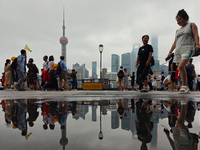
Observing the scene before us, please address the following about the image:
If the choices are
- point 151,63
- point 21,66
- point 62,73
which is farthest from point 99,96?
point 21,66

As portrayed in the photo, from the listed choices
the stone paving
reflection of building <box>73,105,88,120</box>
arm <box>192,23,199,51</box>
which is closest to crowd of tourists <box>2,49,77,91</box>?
the stone paving

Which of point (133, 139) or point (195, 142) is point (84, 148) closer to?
point (133, 139)

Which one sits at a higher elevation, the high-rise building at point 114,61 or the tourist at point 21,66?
the high-rise building at point 114,61

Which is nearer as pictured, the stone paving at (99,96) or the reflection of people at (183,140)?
the reflection of people at (183,140)

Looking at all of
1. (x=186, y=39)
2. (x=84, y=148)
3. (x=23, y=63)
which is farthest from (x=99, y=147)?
(x=23, y=63)

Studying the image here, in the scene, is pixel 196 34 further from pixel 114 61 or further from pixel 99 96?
pixel 114 61

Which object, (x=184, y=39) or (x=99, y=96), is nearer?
(x=99, y=96)

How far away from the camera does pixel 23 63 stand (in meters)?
5.78

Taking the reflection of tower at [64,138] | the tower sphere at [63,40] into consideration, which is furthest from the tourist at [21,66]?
the tower sphere at [63,40]

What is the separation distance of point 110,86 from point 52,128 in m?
15.1

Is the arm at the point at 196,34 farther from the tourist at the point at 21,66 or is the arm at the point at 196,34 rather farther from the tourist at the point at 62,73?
the tourist at the point at 21,66

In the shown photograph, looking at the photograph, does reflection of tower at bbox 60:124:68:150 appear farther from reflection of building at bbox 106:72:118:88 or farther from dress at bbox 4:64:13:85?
reflection of building at bbox 106:72:118:88

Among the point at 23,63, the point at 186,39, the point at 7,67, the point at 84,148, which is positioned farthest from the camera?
the point at 7,67

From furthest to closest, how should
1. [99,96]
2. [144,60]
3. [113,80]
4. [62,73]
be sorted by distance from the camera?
[113,80] < [62,73] < [144,60] < [99,96]
